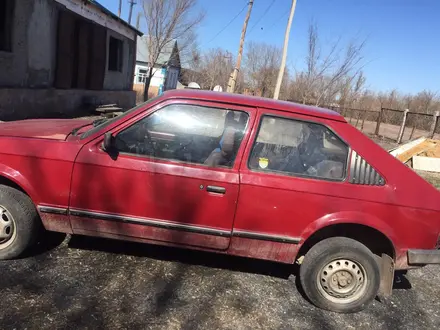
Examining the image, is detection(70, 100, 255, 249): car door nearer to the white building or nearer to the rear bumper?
the rear bumper

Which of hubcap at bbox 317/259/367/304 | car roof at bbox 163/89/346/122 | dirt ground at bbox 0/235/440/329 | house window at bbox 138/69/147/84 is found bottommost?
dirt ground at bbox 0/235/440/329

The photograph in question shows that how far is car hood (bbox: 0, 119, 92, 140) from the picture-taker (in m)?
3.35

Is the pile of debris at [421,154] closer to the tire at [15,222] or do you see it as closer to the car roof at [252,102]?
the car roof at [252,102]

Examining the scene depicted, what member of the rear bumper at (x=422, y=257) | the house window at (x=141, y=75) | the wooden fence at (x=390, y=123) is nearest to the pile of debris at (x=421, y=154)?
the rear bumper at (x=422, y=257)

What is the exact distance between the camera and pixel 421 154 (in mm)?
11102

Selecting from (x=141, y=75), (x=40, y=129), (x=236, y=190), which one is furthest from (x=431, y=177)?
(x=141, y=75)

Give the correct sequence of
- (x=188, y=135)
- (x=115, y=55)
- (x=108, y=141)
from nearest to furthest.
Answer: (x=108, y=141) < (x=188, y=135) < (x=115, y=55)

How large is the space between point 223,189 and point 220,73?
2108 inches

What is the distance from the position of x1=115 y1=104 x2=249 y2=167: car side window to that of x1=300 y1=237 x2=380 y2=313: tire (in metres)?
1.07

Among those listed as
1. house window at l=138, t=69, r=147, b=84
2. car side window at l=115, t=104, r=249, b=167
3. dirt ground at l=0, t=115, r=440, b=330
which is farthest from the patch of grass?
house window at l=138, t=69, r=147, b=84

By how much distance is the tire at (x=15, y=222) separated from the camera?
3182mm

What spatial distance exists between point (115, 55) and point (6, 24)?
853 centimetres

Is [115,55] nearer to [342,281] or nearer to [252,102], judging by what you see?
[252,102]

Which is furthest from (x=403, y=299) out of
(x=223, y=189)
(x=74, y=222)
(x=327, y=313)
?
(x=74, y=222)
